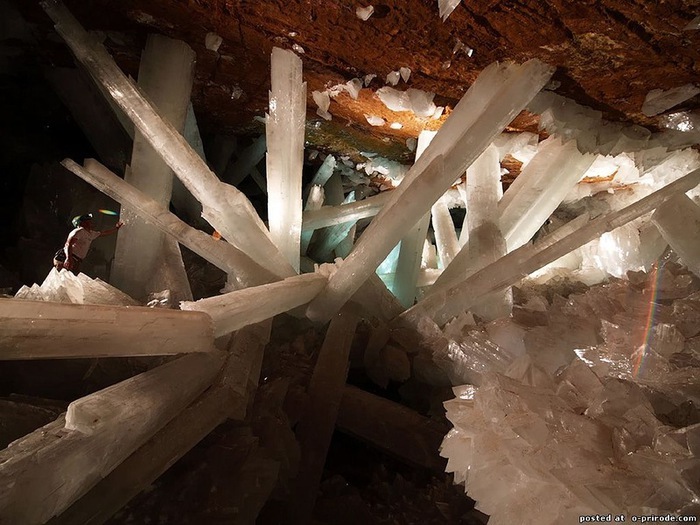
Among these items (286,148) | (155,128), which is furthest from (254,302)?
(155,128)

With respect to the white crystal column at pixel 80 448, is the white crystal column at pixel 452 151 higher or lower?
higher

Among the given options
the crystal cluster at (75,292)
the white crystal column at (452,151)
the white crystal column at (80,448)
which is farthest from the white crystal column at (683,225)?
the crystal cluster at (75,292)

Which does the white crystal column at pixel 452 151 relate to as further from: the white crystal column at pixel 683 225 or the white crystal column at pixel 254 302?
the white crystal column at pixel 683 225

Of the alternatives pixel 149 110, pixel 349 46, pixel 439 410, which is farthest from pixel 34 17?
pixel 439 410

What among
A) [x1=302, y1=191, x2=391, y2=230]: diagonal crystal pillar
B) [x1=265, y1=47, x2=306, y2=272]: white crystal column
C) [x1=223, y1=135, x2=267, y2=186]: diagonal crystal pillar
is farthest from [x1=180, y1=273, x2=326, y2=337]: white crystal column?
[x1=223, y1=135, x2=267, y2=186]: diagonal crystal pillar

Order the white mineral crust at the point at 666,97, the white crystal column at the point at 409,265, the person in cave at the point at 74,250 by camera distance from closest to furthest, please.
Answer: the white mineral crust at the point at 666,97, the person in cave at the point at 74,250, the white crystal column at the point at 409,265

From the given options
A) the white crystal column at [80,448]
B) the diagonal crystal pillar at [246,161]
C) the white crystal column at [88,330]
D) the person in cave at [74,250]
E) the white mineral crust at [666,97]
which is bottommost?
the white crystal column at [80,448]

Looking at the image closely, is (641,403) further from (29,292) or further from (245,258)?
(29,292)
